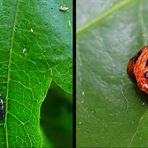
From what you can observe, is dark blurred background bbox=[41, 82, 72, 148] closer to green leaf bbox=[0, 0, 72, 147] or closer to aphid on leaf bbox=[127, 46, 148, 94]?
green leaf bbox=[0, 0, 72, 147]

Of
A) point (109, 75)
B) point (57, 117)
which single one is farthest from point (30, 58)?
point (57, 117)

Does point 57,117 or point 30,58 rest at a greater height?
point 30,58

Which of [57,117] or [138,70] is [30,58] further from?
[57,117]

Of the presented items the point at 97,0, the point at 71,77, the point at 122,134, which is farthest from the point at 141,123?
the point at 97,0

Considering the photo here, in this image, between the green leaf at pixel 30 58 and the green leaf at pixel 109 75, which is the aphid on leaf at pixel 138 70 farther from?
the green leaf at pixel 30 58

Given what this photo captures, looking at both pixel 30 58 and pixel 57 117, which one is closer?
pixel 30 58

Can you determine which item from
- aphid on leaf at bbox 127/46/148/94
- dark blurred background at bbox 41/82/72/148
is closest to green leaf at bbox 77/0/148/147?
aphid on leaf at bbox 127/46/148/94

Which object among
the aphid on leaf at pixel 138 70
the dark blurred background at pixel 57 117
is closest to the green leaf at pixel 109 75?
the aphid on leaf at pixel 138 70
